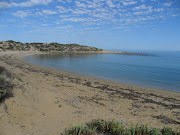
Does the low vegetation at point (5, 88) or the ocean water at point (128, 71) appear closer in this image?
the low vegetation at point (5, 88)

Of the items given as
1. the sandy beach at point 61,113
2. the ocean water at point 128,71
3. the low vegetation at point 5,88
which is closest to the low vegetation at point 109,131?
the sandy beach at point 61,113

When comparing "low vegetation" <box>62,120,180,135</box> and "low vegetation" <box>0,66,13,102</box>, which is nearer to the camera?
"low vegetation" <box>62,120,180,135</box>

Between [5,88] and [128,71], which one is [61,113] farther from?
[128,71]

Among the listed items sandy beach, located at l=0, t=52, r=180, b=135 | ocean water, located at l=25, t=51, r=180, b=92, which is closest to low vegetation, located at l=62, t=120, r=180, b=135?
sandy beach, located at l=0, t=52, r=180, b=135

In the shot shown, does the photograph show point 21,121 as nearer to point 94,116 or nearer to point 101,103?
point 94,116

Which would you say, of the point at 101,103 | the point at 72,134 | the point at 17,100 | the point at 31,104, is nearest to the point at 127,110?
the point at 101,103

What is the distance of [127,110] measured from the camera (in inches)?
344

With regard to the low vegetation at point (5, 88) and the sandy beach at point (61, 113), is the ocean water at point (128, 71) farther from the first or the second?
the low vegetation at point (5, 88)

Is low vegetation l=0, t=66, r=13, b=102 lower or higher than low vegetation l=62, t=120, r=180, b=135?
higher

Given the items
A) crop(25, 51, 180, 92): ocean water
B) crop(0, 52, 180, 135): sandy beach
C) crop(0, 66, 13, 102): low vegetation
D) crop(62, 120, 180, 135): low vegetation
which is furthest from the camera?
crop(25, 51, 180, 92): ocean water

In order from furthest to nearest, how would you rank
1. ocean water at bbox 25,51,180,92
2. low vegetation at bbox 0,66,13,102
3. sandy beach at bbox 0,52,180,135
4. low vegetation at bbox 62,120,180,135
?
ocean water at bbox 25,51,180,92 < low vegetation at bbox 0,66,13,102 < sandy beach at bbox 0,52,180,135 < low vegetation at bbox 62,120,180,135

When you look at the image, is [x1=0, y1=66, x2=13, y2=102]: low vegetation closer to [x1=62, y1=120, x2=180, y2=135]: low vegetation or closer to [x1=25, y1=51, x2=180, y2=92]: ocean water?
[x1=62, y1=120, x2=180, y2=135]: low vegetation

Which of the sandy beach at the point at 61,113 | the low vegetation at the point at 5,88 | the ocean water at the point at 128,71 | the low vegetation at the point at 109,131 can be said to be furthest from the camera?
the ocean water at the point at 128,71

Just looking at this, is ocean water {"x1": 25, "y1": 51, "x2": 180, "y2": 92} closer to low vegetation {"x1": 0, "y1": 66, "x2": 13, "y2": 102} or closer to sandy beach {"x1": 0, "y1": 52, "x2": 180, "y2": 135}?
sandy beach {"x1": 0, "y1": 52, "x2": 180, "y2": 135}
